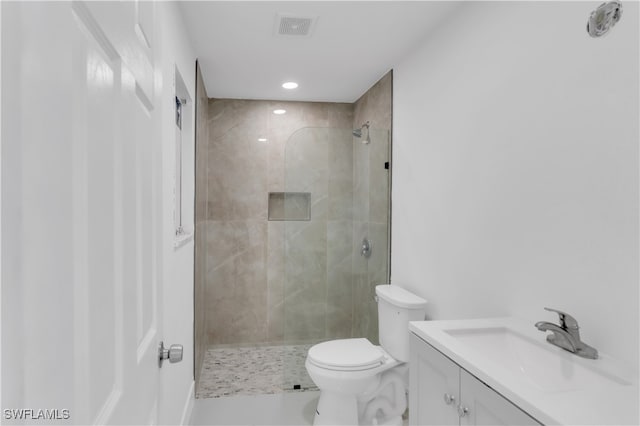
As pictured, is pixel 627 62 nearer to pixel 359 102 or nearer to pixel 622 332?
pixel 622 332

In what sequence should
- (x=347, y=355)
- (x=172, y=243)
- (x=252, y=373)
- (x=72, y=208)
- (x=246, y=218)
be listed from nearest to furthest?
1. (x=72, y=208)
2. (x=172, y=243)
3. (x=347, y=355)
4. (x=252, y=373)
5. (x=246, y=218)

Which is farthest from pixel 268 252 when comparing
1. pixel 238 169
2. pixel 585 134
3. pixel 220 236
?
pixel 585 134

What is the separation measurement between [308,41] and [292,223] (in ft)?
4.22

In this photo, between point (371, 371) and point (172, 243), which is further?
point (371, 371)

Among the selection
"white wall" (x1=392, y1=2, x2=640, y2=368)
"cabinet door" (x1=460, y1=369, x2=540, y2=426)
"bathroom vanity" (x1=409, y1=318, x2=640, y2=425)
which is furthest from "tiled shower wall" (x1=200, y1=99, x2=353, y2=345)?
"cabinet door" (x1=460, y1=369, x2=540, y2=426)

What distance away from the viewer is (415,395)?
155 centimetres

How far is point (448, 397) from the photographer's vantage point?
1290 mm

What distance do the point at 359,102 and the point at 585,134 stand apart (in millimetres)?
2646

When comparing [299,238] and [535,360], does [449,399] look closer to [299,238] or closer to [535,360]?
[535,360]

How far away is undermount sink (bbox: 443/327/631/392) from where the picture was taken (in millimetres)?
1133

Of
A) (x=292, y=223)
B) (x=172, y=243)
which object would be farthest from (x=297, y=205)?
(x=172, y=243)

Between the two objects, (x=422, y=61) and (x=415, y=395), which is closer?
(x=415, y=395)

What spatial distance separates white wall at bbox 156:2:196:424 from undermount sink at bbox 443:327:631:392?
4.05 feet

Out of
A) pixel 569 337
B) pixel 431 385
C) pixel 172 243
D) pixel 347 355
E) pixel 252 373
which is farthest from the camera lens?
pixel 252 373
